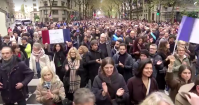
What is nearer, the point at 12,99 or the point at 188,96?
the point at 188,96

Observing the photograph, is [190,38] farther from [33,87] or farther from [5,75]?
[33,87]

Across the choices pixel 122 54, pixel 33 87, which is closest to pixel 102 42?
pixel 122 54

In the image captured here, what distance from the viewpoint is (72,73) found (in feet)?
15.0

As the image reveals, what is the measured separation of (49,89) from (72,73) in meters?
1.27

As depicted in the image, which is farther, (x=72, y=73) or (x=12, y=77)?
(x=72, y=73)

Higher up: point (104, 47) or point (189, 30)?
point (189, 30)

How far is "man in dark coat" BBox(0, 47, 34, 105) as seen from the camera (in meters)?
3.53

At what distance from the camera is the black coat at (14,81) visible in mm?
3562

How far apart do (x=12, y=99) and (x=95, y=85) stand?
1.58m

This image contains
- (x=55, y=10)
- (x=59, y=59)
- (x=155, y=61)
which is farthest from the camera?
(x=55, y=10)

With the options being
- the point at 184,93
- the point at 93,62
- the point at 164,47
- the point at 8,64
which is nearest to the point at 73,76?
the point at 93,62

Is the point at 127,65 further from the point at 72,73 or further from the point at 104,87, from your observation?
the point at 104,87

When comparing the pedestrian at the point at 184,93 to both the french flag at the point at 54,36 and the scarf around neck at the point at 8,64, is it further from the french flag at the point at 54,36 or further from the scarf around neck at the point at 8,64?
the french flag at the point at 54,36

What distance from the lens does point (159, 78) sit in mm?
4660
